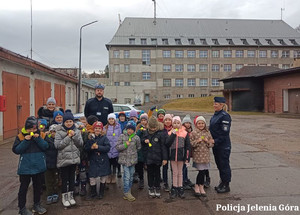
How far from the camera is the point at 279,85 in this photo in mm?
25906

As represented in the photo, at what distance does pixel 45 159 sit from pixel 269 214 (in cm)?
371

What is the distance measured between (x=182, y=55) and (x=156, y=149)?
5104 cm

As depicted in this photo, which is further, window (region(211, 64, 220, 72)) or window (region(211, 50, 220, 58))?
window (region(211, 64, 220, 72))

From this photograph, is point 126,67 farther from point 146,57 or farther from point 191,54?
point 191,54

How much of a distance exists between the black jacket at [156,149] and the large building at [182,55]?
4543 centimetres

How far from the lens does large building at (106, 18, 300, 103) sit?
2046 inches

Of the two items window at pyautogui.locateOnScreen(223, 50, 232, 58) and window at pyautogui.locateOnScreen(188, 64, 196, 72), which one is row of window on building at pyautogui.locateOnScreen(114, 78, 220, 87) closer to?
window at pyautogui.locateOnScreen(188, 64, 196, 72)

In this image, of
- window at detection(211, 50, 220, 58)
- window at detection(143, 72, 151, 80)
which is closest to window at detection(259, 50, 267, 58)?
window at detection(211, 50, 220, 58)

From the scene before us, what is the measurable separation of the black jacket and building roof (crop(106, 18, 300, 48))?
4942cm

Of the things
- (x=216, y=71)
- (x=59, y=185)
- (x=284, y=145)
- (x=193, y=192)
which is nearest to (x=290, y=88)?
(x=284, y=145)

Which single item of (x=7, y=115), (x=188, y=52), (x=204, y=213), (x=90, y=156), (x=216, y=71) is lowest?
(x=204, y=213)

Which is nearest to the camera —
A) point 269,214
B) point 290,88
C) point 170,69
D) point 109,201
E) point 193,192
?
point 269,214

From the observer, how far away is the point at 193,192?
179 inches

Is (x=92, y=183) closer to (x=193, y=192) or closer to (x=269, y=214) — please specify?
(x=193, y=192)
